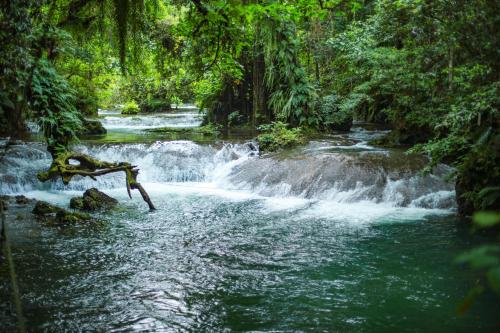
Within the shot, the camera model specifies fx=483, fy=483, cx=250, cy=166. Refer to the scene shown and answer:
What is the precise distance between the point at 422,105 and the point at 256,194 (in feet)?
14.4

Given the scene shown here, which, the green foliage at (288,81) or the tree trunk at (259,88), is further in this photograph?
the tree trunk at (259,88)

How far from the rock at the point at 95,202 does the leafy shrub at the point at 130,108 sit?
21.9m

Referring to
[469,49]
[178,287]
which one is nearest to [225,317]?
[178,287]

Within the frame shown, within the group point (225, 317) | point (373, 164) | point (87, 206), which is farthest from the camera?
point (373, 164)

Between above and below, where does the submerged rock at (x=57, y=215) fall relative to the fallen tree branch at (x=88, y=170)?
below

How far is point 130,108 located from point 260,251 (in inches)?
1044

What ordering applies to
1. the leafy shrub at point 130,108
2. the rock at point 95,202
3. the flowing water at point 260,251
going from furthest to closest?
the leafy shrub at point 130,108 → the rock at point 95,202 → the flowing water at point 260,251

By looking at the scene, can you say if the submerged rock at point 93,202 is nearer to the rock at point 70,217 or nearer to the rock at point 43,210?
the rock at point 43,210

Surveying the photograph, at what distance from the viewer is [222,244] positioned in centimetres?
782

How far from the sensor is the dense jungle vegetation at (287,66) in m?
5.54

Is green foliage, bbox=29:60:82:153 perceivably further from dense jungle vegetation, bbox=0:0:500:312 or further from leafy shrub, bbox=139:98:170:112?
leafy shrub, bbox=139:98:170:112

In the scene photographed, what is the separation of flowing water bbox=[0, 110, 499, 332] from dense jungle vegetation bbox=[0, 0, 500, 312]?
1.23 m

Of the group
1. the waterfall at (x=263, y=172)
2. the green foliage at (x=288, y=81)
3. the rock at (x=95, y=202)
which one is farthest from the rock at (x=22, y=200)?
the green foliage at (x=288, y=81)

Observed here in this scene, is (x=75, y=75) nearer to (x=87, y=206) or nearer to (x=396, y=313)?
(x=87, y=206)
